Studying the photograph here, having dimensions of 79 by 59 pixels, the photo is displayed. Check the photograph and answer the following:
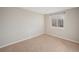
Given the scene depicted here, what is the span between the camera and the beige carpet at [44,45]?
2.04 m

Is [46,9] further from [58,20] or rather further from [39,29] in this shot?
[39,29]

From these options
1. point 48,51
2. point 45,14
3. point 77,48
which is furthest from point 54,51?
point 45,14

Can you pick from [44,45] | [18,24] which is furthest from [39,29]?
[18,24]

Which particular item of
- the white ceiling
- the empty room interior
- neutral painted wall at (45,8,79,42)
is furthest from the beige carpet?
the white ceiling

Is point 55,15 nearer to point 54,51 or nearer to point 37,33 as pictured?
point 37,33

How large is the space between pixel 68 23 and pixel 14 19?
1202 millimetres

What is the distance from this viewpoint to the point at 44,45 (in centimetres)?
213

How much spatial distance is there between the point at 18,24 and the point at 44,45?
752 mm

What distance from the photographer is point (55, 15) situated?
2.20 metres

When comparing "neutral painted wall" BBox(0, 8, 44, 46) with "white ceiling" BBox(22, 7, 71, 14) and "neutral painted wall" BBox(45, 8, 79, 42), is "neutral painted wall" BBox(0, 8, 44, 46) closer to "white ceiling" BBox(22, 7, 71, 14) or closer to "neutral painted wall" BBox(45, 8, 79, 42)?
"white ceiling" BBox(22, 7, 71, 14)

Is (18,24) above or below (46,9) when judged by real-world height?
below

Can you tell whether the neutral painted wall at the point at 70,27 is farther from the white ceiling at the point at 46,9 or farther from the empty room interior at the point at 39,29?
the white ceiling at the point at 46,9

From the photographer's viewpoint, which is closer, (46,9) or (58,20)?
(46,9)
